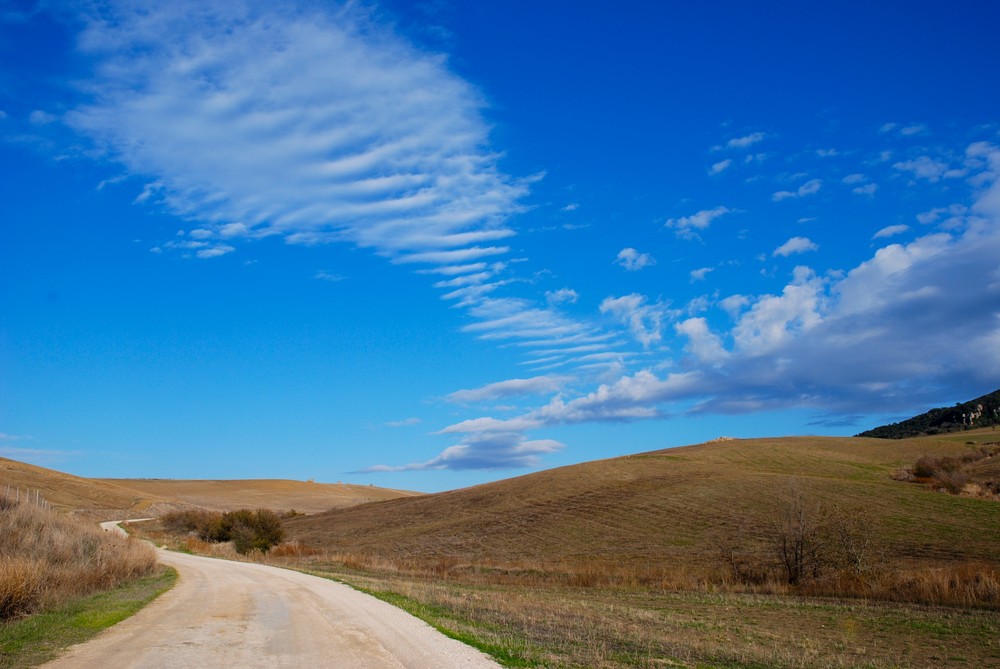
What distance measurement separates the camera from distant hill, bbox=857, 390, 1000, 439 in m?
147

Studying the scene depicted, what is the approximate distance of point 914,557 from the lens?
34750mm

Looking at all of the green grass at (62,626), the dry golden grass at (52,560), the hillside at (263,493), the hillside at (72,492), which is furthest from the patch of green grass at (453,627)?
the hillside at (263,493)

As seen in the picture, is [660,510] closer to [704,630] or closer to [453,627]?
[704,630]

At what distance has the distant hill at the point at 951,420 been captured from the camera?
147 metres

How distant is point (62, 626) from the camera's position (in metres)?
14.2

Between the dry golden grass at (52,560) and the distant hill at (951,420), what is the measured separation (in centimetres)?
14880

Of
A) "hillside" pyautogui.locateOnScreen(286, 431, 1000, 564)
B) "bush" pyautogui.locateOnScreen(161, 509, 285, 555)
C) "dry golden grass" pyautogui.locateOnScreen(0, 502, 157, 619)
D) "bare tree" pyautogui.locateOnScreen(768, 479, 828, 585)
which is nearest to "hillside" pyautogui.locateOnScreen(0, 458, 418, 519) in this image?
"bush" pyautogui.locateOnScreen(161, 509, 285, 555)

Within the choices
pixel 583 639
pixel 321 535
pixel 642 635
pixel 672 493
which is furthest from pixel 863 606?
pixel 321 535

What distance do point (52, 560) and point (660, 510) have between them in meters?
42.1

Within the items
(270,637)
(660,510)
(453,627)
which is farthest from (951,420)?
(270,637)

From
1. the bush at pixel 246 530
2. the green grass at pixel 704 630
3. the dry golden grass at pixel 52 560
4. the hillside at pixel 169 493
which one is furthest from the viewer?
the hillside at pixel 169 493

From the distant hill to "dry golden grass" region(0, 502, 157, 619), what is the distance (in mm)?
148798

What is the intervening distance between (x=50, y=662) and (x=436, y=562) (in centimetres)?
3519

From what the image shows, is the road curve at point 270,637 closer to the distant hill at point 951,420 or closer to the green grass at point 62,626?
the green grass at point 62,626
